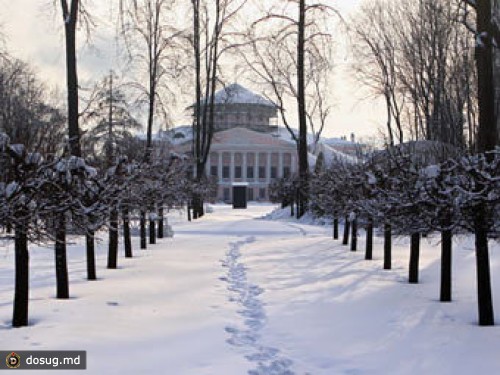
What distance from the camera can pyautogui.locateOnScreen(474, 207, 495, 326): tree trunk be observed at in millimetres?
7871

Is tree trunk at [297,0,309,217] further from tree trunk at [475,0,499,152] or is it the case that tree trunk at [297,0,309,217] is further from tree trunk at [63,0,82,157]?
tree trunk at [475,0,499,152]

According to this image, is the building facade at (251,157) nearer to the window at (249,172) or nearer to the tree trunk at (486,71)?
the window at (249,172)

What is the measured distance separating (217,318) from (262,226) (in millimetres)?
19832

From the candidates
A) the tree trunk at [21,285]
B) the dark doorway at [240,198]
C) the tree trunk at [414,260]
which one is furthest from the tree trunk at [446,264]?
the dark doorway at [240,198]

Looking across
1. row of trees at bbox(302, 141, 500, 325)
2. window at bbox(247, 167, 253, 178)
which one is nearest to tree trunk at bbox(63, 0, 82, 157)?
row of trees at bbox(302, 141, 500, 325)

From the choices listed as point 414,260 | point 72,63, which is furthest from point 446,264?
point 72,63

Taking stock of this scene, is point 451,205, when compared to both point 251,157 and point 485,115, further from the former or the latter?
point 251,157

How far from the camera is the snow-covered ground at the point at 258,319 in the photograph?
6363mm

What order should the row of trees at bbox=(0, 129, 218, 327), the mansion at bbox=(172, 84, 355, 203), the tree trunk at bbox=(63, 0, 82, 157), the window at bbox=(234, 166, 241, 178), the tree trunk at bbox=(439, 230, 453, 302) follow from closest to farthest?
the row of trees at bbox=(0, 129, 218, 327) < the tree trunk at bbox=(439, 230, 453, 302) < the tree trunk at bbox=(63, 0, 82, 157) < the mansion at bbox=(172, 84, 355, 203) < the window at bbox=(234, 166, 241, 178)

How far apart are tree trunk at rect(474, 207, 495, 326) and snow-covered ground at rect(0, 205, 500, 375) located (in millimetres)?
259

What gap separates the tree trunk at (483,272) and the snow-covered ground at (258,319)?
259mm

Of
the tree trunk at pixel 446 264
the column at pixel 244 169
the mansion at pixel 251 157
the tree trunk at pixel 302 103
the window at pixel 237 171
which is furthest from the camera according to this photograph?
the window at pixel 237 171

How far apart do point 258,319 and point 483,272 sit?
123 inches

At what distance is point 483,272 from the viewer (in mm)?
7930
